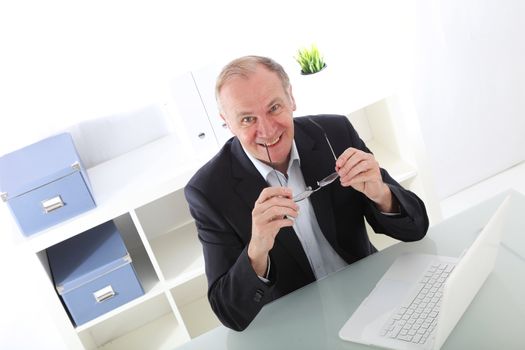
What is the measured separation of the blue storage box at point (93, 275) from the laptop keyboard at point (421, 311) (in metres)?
1.12

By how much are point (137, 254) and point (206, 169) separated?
36.4 inches

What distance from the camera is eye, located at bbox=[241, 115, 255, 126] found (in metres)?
1.78

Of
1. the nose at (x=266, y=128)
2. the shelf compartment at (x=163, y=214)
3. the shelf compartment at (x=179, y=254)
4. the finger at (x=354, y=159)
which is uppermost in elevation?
the nose at (x=266, y=128)

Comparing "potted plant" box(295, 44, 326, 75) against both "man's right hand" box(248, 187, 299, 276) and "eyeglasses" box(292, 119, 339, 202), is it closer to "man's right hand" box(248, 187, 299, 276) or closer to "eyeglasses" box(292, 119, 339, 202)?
"eyeglasses" box(292, 119, 339, 202)

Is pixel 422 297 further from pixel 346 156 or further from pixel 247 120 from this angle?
pixel 247 120

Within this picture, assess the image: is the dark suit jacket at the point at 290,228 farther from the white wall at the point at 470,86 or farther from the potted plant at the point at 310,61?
the white wall at the point at 470,86

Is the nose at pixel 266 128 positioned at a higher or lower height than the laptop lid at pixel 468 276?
higher

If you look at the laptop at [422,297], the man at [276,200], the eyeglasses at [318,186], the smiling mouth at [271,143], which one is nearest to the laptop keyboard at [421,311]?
the laptop at [422,297]

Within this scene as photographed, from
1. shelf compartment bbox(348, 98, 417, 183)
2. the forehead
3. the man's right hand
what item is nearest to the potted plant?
shelf compartment bbox(348, 98, 417, 183)

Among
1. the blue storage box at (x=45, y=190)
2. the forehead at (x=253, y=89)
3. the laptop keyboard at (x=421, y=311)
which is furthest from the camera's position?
the blue storage box at (x=45, y=190)

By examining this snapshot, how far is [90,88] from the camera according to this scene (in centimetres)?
255

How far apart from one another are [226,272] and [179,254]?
0.83 metres

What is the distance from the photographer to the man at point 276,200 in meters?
1.66

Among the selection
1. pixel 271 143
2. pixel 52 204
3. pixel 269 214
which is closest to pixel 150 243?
pixel 52 204
